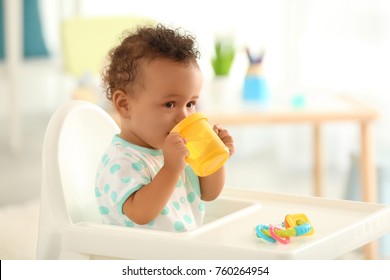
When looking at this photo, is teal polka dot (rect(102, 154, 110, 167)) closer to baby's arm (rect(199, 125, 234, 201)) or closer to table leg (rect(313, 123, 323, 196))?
baby's arm (rect(199, 125, 234, 201))

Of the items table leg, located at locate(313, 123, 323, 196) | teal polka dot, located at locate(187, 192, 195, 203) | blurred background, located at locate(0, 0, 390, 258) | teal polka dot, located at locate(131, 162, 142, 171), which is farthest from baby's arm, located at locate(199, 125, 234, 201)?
table leg, located at locate(313, 123, 323, 196)

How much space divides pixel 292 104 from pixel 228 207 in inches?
47.4

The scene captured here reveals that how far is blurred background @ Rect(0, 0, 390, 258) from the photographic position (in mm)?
3420

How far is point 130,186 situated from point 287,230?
0.82 ft

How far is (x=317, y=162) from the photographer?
10.0 ft

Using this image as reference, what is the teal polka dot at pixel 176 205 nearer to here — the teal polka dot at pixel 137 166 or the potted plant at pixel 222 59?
the teal polka dot at pixel 137 166

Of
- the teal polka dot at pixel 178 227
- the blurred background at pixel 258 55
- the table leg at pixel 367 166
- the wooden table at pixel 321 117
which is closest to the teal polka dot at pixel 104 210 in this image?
the teal polka dot at pixel 178 227

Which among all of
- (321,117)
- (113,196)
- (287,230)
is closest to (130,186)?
(113,196)

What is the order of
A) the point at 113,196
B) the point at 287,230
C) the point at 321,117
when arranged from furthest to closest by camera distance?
the point at 321,117, the point at 113,196, the point at 287,230

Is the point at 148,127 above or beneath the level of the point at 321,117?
above

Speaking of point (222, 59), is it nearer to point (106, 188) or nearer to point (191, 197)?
point (191, 197)

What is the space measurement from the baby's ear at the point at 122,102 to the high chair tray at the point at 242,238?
0.21 metres

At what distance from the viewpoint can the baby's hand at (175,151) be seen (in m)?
1.21

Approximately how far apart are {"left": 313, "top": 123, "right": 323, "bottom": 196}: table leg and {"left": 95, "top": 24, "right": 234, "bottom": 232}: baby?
171 centimetres
